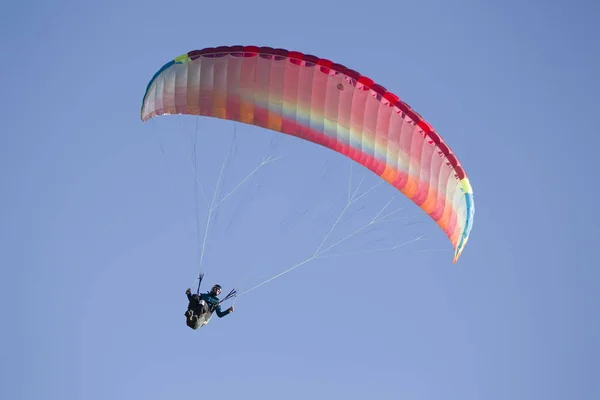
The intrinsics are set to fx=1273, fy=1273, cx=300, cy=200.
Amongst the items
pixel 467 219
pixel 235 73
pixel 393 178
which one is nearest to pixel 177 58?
pixel 235 73

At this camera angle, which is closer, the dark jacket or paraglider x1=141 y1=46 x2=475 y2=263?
paraglider x1=141 y1=46 x2=475 y2=263

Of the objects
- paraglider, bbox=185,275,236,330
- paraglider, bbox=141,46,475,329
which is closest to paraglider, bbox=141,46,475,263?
paraglider, bbox=141,46,475,329

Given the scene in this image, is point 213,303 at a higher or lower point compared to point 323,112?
lower

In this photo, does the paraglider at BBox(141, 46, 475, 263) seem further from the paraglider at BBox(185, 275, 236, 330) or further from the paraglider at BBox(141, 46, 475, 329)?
the paraglider at BBox(185, 275, 236, 330)

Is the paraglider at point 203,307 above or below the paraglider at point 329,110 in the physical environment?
below

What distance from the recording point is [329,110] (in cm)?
2478

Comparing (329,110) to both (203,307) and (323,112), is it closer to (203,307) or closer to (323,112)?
(323,112)

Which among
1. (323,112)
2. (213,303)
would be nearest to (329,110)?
(323,112)

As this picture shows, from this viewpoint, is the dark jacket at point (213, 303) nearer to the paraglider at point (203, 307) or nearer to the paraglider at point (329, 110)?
the paraglider at point (203, 307)

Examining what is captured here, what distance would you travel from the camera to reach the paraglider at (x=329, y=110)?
24.4m

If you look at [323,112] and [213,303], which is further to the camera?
[213,303]

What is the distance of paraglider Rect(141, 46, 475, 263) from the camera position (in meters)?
24.4

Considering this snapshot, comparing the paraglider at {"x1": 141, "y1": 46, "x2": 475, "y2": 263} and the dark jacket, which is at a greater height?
the paraglider at {"x1": 141, "y1": 46, "x2": 475, "y2": 263}

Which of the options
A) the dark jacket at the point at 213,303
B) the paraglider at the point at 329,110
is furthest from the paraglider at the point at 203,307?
the paraglider at the point at 329,110
